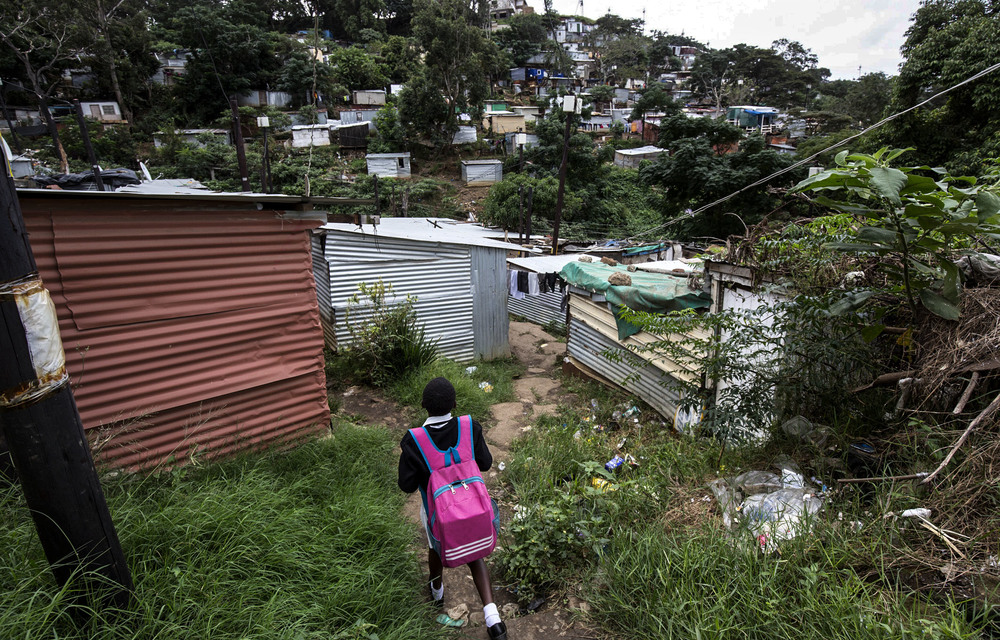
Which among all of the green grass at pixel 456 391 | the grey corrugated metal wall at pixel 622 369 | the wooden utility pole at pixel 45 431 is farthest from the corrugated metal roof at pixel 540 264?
the wooden utility pole at pixel 45 431

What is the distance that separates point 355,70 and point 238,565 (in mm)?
44180

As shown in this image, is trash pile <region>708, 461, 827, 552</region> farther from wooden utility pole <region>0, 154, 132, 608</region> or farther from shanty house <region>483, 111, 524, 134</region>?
shanty house <region>483, 111, 524, 134</region>

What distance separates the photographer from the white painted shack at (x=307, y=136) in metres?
32.3

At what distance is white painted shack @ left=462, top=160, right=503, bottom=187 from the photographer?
104ft

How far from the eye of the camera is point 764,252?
4.80 m

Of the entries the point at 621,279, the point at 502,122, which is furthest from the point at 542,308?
the point at 502,122

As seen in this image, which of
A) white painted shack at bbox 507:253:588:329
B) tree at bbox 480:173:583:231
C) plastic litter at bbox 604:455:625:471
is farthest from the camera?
tree at bbox 480:173:583:231

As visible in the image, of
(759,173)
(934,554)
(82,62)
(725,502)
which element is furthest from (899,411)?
(82,62)

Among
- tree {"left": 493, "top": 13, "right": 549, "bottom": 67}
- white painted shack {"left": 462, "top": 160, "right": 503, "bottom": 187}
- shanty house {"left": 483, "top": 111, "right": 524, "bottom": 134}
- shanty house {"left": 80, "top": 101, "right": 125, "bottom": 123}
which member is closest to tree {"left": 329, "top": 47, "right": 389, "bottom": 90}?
shanty house {"left": 483, "top": 111, "right": 524, "bottom": 134}

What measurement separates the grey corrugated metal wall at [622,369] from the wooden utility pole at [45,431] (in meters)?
5.14

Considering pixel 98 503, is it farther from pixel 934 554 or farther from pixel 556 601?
pixel 934 554

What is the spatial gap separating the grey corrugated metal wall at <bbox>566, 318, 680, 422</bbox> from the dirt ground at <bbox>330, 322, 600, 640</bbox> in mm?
893

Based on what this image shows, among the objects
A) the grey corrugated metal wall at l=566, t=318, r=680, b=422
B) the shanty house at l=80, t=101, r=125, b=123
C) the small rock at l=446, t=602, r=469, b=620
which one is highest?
the shanty house at l=80, t=101, r=125, b=123

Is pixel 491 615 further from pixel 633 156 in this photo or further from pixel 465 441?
pixel 633 156
